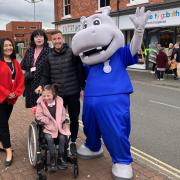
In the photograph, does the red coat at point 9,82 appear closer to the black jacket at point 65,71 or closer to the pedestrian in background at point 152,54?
the black jacket at point 65,71

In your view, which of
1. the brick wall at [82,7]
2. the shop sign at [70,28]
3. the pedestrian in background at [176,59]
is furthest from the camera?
the shop sign at [70,28]

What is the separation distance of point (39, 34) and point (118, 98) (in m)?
1.58

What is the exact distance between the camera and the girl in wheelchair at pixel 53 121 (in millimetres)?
4266

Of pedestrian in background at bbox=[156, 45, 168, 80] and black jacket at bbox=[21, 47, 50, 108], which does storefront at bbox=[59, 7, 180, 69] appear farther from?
black jacket at bbox=[21, 47, 50, 108]

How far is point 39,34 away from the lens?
508cm

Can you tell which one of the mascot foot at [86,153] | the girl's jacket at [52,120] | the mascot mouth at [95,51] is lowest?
the mascot foot at [86,153]

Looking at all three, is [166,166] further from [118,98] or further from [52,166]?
[52,166]

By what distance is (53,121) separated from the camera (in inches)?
171

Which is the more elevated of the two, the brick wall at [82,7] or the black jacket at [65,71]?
the brick wall at [82,7]

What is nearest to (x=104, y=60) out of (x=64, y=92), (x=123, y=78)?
(x=123, y=78)

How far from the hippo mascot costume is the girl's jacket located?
383 millimetres

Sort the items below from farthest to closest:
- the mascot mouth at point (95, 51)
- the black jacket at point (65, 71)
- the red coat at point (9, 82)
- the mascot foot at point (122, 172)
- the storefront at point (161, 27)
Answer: the storefront at point (161, 27), the red coat at point (9, 82), the black jacket at point (65, 71), the mascot mouth at point (95, 51), the mascot foot at point (122, 172)

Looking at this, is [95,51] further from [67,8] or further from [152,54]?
[67,8]

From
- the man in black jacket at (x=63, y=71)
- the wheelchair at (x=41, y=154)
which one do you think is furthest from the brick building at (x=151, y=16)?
the wheelchair at (x=41, y=154)
